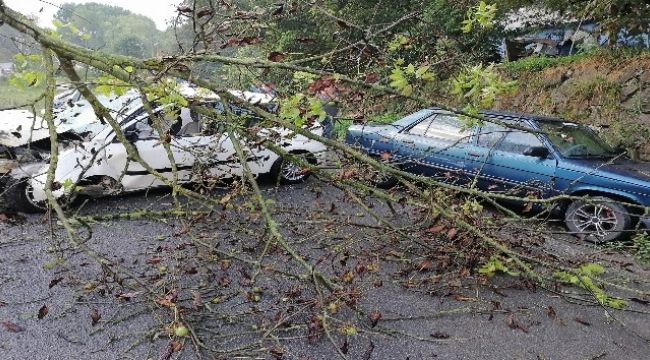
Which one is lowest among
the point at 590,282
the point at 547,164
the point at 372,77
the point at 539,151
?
the point at 590,282

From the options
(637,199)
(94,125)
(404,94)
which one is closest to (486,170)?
(637,199)

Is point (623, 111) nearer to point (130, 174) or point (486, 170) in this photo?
point (486, 170)

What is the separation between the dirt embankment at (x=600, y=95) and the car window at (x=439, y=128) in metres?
3.75

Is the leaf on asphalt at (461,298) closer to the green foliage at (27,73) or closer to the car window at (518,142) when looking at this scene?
the car window at (518,142)

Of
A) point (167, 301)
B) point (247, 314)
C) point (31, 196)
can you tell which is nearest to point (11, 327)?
point (167, 301)

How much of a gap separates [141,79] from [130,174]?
→ 3.72 meters

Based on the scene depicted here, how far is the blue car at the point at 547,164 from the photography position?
5488 millimetres

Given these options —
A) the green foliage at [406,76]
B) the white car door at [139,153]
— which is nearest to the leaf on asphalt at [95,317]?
the white car door at [139,153]

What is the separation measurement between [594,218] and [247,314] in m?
4.39

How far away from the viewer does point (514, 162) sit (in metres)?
5.98

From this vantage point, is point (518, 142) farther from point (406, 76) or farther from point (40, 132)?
point (40, 132)

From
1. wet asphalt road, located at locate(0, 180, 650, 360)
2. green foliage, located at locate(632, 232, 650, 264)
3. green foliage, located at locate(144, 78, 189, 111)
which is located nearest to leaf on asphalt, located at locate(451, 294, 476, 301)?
wet asphalt road, located at locate(0, 180, 650, 360)

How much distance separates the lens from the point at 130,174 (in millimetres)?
5824

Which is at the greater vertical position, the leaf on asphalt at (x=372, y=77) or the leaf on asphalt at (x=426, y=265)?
the leaf on asphalt at (x=372, y=77)
